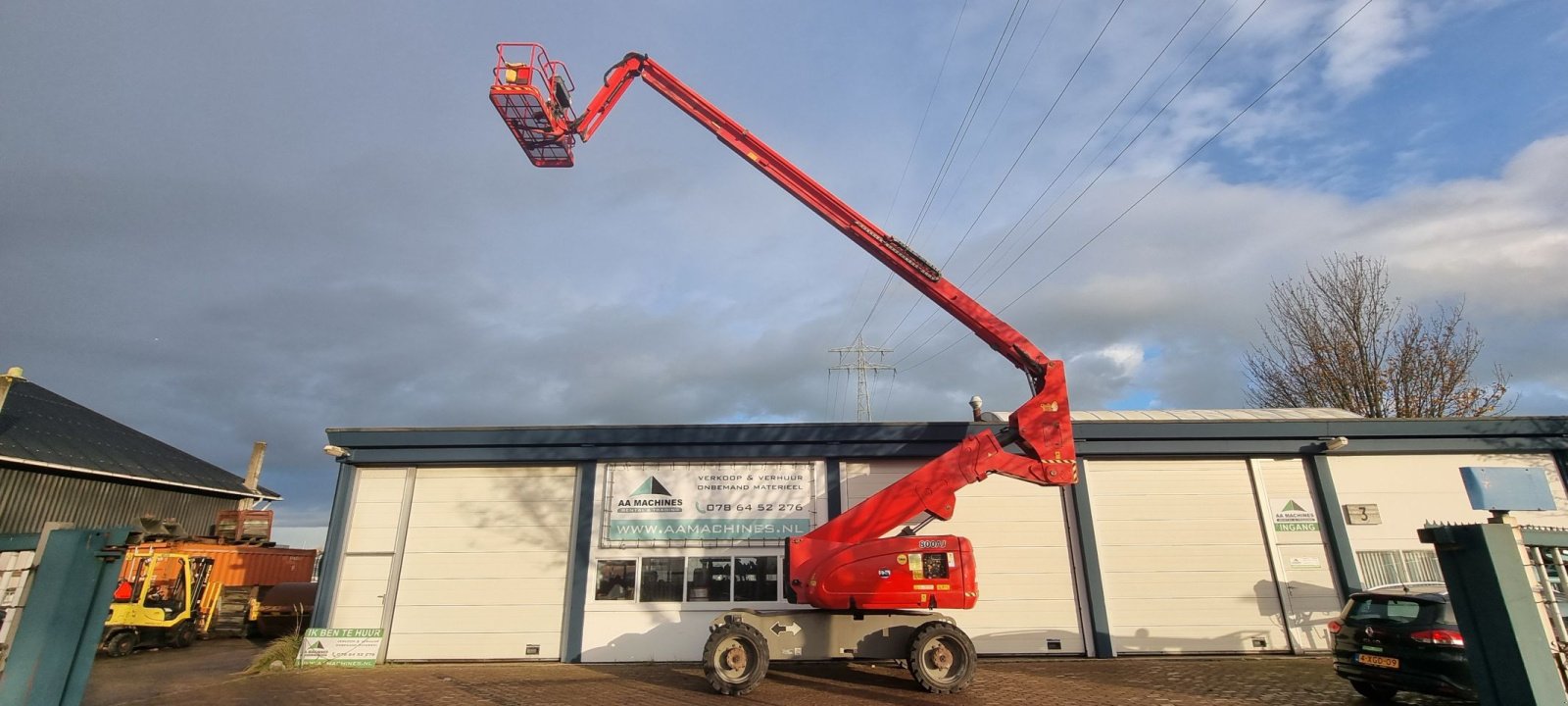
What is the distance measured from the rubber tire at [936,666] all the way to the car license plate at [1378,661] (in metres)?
4.53

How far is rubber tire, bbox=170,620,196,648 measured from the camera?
16.2 metres

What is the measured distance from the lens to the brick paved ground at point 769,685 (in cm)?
929

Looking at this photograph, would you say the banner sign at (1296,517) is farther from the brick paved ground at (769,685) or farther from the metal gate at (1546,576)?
the metal gate at (1546,576)

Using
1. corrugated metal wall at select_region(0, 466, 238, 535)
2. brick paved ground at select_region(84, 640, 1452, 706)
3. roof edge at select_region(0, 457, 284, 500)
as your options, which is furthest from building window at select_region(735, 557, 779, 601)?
roof edge at select_region(0, 457, 284, 500)

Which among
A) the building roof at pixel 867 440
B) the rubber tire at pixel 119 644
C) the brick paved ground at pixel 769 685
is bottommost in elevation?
the brick paved ground at pixel 769 685

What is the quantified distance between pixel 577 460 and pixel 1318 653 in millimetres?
14426

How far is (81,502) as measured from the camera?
22578mm

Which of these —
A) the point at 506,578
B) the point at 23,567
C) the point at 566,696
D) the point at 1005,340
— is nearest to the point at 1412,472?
the point at 1005,340

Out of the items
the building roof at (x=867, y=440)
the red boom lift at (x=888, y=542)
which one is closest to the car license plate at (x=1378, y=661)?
the red boom lift at (x=888, y=542)

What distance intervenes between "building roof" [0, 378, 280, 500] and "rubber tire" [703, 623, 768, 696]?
2424 centimetres

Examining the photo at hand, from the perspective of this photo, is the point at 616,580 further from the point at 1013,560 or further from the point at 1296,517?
the point at 1296,517

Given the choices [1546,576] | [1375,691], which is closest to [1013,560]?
[1375,691]

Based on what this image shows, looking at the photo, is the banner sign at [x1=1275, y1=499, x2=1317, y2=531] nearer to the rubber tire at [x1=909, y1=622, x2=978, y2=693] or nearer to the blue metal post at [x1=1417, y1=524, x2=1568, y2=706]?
the rubber tire at [x1=909, y1=622, x2=978, y2=693]

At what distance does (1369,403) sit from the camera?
77.7 feet
